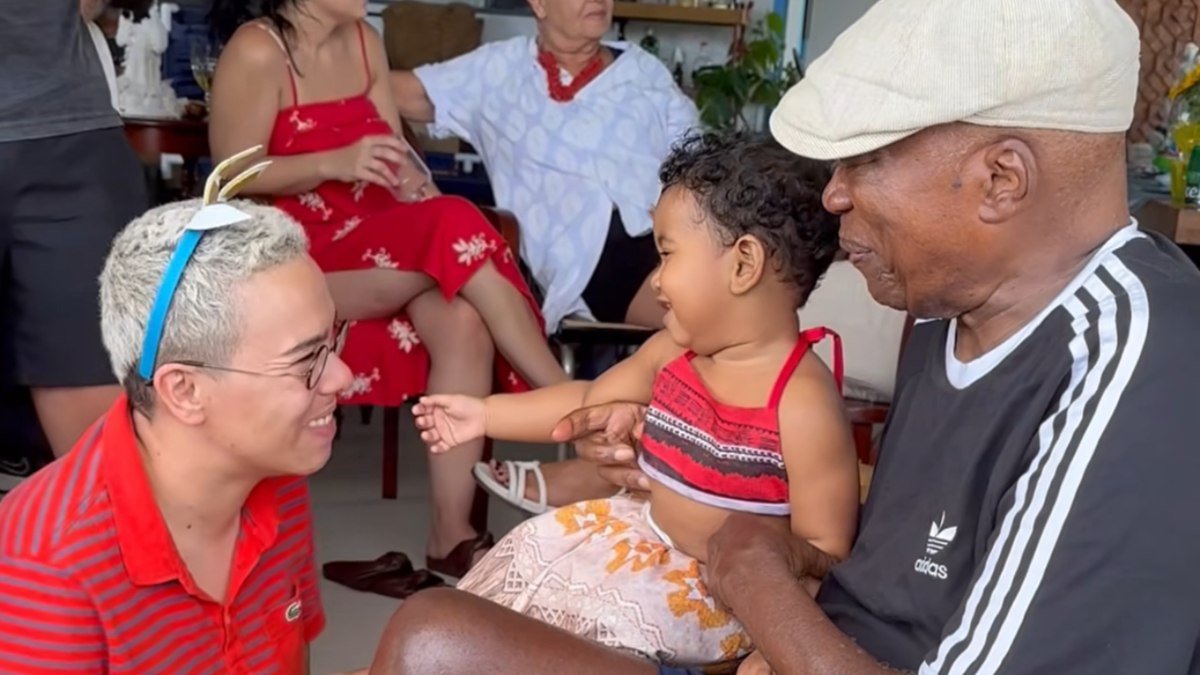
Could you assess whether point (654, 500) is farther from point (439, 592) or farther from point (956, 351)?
point (956, 351)

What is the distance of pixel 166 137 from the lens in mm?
3318

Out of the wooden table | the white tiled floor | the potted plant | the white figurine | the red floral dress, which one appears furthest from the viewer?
the potted plant

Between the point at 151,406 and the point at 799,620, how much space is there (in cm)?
73

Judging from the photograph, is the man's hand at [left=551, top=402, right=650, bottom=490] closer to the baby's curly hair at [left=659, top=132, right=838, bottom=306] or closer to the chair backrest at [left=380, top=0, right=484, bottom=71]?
the baby's curly hair at [left=659, top=132, right=838, bottom=306]

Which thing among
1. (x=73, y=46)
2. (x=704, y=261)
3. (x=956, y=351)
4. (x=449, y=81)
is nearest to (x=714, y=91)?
(x=449, y=81)

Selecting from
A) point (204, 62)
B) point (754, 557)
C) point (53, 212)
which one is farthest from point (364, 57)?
point (754, 557)

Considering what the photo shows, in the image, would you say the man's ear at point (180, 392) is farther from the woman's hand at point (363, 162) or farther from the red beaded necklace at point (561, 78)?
the red beaded necklace at point (561, 78)

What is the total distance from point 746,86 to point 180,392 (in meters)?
4.51

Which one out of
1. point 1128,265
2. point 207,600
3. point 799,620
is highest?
point 1128,265

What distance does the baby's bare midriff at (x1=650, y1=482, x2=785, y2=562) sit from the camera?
5.25 feet

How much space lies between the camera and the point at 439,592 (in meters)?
1.35

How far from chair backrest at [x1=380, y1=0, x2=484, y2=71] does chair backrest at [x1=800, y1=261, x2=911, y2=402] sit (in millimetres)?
3753

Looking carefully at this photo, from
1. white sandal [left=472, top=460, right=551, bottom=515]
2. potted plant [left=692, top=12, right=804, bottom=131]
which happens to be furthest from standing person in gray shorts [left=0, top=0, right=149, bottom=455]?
potted plant [left=692, top=12, right=804, bottom=131]

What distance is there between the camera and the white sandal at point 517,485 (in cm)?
221
